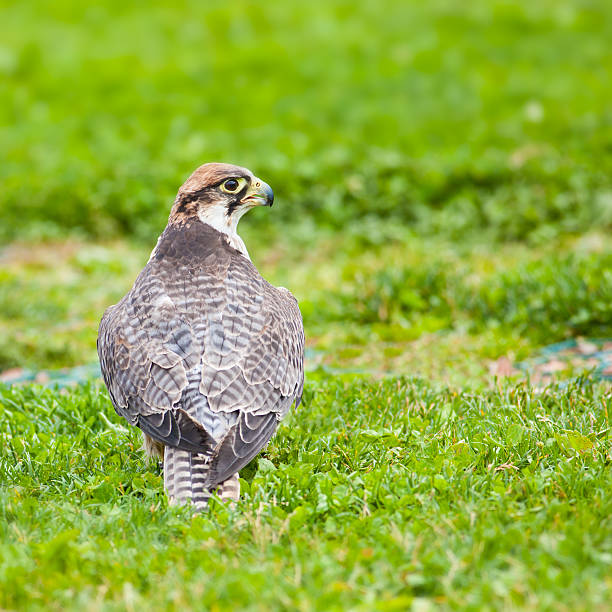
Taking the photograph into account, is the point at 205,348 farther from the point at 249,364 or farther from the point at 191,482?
the point at 191,482

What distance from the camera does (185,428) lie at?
429 cm

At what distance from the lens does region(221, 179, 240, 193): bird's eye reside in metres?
5.60

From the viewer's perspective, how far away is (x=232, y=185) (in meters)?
5.62

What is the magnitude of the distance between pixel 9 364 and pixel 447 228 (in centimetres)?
550

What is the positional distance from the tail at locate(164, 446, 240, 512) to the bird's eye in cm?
191

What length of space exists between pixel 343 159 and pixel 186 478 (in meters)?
8.22

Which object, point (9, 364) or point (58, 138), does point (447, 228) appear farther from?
point (58, 138)

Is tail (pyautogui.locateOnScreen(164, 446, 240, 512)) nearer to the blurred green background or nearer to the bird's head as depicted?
the bird's head

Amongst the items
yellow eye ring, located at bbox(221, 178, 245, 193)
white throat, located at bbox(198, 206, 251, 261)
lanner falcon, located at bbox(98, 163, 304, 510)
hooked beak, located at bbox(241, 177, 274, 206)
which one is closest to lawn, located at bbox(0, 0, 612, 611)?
lanner falcon, located at bbox(98, 163, 304, 510)

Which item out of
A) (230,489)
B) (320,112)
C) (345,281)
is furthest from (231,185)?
(320,112)

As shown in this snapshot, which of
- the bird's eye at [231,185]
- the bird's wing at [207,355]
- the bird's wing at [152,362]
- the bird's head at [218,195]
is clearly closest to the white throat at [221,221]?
the bird's head at [218,195]

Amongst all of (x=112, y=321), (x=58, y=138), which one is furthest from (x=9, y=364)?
(x=58, y=138)

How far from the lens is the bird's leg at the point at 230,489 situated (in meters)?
4.33

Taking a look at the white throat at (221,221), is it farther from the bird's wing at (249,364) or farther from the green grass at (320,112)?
the green grass at (320,112)
